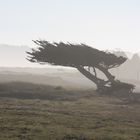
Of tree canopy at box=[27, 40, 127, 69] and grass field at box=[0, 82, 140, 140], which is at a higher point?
tree canopy at box=[27, 40, 127, 69]

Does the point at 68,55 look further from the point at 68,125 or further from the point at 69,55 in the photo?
the point at 68,125

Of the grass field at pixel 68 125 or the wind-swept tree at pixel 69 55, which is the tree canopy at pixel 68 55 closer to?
the wind-swept tree at pixel 69 55

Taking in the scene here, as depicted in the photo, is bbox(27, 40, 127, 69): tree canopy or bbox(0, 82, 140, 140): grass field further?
bbox(27, 40, 127, 69): tree canopy

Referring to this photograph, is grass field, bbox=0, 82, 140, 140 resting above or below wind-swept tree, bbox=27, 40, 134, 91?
below

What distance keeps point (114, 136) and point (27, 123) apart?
5588mm

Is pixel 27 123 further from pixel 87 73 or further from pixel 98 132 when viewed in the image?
pixel 87 73

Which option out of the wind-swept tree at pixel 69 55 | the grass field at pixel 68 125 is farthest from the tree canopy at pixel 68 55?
the grass field at pixel 68 125

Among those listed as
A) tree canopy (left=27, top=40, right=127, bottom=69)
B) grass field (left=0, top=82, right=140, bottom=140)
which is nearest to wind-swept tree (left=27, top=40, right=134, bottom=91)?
tree canopy (left=27, top=40, right=127, bottom=69)

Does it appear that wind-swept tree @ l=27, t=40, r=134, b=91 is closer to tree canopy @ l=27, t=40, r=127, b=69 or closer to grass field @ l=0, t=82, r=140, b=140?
tree canopy @ l=27, t=40, r=127, b=69

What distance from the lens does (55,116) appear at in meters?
24.2

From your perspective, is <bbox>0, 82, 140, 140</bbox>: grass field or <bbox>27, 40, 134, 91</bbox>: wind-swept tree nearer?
<bbox>0, 82, 140, 140</bbox>: grass field

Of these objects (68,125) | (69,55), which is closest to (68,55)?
(69,55)

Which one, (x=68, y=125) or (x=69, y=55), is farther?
(x=69, y=55)

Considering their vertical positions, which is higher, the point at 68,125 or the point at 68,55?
the point at 68,55
